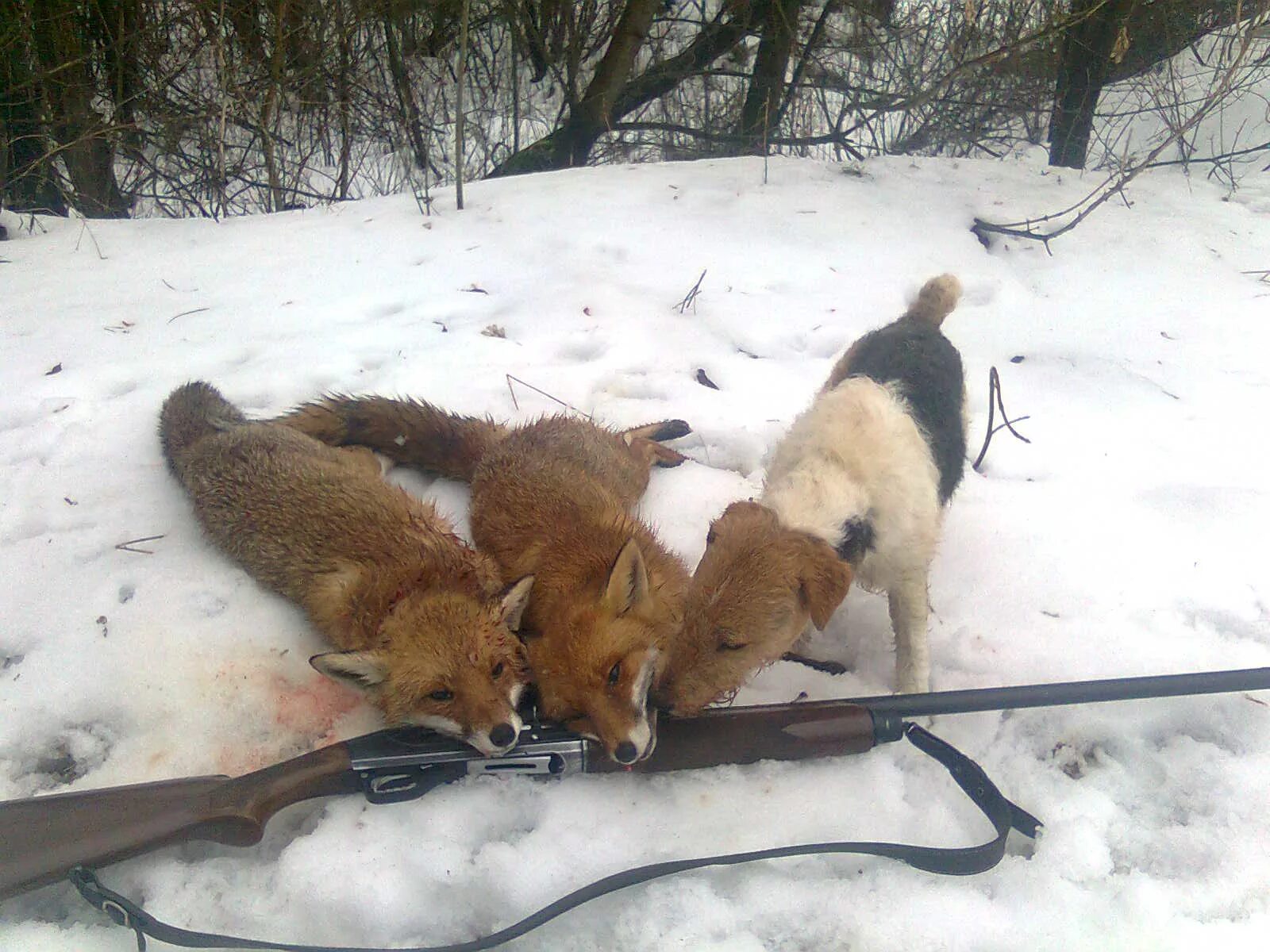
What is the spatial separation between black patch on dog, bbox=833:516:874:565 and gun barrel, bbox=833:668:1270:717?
0.64 meters

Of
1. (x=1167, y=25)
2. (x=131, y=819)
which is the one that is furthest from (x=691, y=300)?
(x=1167, y=25)

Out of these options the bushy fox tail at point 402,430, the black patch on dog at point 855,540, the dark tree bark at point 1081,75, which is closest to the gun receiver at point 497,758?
the black patch on dog at point 855,540

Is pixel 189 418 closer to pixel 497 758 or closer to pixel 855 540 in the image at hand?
pixel 497 758

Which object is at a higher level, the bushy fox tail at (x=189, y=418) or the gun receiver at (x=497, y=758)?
the bushy fox tail at (x=189, y=418)

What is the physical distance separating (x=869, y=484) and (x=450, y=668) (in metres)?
1.85

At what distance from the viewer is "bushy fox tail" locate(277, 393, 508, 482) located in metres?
4.26

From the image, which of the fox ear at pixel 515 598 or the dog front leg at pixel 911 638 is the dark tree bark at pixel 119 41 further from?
the dog front leg at pixel 911 638

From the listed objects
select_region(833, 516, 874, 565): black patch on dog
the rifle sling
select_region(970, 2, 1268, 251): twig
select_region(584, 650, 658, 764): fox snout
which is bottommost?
the rifle sling

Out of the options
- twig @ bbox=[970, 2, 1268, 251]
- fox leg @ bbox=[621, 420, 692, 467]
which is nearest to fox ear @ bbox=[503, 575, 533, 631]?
fox leg @ bbox=[621, 420, 692, 467]

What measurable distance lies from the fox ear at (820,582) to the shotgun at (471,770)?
0.33 metres

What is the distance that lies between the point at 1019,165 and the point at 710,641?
851 centimetres

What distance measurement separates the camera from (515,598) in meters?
3.08

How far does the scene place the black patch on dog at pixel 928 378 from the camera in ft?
11.9

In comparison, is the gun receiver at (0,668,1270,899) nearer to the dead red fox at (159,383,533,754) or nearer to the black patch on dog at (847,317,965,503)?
the dead red fox at (159,383,533,754)
